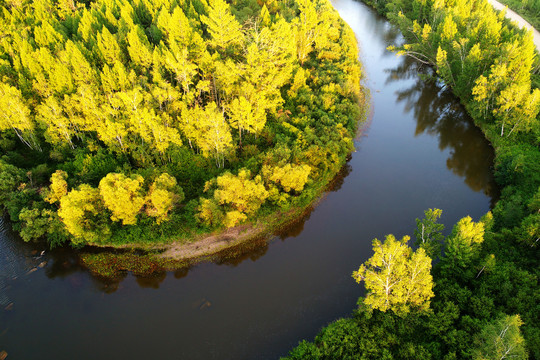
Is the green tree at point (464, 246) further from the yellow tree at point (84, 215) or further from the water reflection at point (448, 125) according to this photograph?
the yellow tree at point (84, 215)

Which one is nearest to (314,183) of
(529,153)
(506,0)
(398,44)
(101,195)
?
(101,195)

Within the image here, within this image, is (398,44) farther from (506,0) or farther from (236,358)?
(236,358)

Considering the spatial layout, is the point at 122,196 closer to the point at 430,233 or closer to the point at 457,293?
the point at 430,233

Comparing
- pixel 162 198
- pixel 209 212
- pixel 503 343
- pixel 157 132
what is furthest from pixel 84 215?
pixel 503 343

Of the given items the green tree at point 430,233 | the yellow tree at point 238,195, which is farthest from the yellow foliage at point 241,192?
the green tree at point 430,233

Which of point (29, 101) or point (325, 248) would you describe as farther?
point (29, 101)

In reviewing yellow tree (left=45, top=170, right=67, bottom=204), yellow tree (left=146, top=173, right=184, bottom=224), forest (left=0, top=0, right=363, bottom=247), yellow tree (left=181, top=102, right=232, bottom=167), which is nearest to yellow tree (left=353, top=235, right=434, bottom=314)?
forest (left=0, top=0, right=363, bottom=247)
